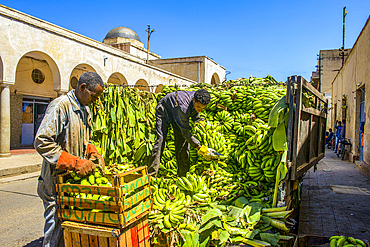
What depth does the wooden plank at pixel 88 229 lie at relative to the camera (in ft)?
6.17

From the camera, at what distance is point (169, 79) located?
60.3 ft

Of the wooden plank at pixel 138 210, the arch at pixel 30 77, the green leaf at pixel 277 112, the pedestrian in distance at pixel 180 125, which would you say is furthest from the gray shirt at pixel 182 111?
the arch at pixel 30 77

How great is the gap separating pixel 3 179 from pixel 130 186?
678 cm

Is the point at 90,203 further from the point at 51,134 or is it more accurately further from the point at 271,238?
the point at 271,238

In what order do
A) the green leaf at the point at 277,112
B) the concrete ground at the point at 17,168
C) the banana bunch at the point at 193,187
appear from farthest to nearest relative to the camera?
the concrete ground at the point at 17,168, the banana bunch at the point at 193,187, the green leaf at the point at 277,112

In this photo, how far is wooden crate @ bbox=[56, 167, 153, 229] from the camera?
6.19ft

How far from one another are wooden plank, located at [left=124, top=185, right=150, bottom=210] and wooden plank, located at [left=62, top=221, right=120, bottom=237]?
20cm

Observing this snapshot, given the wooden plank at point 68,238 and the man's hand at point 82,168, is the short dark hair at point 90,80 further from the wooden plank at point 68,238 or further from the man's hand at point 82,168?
the wooden plank at point 68,238

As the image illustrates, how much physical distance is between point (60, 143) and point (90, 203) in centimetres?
72

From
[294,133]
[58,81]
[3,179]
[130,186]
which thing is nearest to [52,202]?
[130,186]

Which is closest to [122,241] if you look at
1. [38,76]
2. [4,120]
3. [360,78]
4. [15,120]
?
[4,120]

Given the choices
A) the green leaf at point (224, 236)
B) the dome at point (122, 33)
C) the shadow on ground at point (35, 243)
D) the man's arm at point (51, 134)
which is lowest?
the shadow on ground at point (35, 243)

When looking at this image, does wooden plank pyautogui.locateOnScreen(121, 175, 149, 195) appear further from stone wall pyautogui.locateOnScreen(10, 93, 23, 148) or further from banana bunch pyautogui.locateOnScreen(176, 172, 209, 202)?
stone wall pyautogui.locateOnScreen(10, 93, 23, 148)

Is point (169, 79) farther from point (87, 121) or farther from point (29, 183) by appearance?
point (87, 121)
